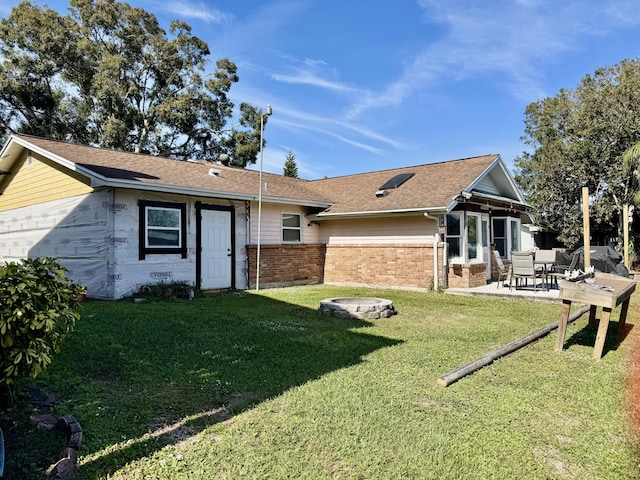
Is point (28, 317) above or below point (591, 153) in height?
below

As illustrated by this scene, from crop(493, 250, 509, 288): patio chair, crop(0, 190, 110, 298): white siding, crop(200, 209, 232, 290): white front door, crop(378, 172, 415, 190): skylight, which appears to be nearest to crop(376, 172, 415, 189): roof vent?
crop(378, 172, 415, 190): skylight

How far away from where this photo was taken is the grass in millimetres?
2680

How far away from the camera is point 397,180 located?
48.8ft

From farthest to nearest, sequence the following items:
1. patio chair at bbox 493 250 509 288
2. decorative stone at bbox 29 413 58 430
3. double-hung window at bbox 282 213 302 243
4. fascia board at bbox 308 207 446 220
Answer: double-hung window at bbox 282 213 302 243
patio chair at bbox 493 250 509 288
fascia board at bbox 308 207 446 220
decorative stone at bbox 29 413 58 430

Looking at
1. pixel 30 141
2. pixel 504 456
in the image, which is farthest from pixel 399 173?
A: pixel 504 456

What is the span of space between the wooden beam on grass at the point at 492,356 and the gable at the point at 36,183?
389 inches

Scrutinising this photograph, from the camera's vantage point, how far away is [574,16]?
11719mm

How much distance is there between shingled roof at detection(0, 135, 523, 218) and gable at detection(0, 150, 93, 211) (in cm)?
45

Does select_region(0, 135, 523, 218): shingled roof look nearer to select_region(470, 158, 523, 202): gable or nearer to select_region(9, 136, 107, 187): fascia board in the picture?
select_region(9, 136, 107, 187): fascia board

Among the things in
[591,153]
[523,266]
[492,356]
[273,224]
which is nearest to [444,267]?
[523,266]

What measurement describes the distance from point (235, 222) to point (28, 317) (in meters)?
9.78

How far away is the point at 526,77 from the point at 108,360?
19.1 m

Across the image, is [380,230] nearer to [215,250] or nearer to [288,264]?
[288,264]

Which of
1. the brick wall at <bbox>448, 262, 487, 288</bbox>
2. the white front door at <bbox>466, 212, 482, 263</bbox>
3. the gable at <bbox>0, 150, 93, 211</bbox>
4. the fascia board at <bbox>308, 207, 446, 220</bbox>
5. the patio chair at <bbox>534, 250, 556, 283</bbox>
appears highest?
the gable at <bbox>0, 150, 93, 211</bbox>
